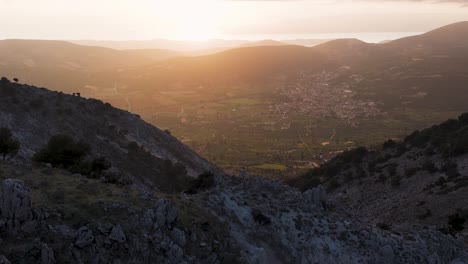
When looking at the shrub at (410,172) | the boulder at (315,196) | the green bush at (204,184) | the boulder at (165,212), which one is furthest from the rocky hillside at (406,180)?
the boulder at (165,212)

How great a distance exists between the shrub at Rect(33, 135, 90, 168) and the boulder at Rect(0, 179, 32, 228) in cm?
1789

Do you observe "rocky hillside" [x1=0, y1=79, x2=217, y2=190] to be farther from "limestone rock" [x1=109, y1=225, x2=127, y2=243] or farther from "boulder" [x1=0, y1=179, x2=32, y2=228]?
"limestone rock" [x1=109, y1=225, x2=127, y2=243]

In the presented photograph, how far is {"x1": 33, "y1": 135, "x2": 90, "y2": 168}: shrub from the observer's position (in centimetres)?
3669

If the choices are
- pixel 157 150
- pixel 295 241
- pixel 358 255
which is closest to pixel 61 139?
pixel 295 241

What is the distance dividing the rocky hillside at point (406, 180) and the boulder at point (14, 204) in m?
31.7

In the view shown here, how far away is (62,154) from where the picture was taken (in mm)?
37375

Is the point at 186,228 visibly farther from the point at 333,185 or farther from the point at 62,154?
the point at 333,185

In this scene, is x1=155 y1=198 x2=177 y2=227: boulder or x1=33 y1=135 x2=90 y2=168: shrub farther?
x1=33 y1=135 x2=90 y2=168: shrub

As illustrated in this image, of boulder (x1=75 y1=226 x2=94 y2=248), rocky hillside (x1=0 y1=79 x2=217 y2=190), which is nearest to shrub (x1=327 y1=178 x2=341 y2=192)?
rocky hillside (x1=0 y1=79 x2=217 y2=190)

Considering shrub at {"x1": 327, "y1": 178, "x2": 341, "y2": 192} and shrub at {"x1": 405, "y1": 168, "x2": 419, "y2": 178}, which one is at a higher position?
shrub at {"x1": 405, "y1": 168, "x2": 419, "y2": 178}

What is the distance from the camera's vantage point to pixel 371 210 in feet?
164

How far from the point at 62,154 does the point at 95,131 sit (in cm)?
3505

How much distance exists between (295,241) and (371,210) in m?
26.5

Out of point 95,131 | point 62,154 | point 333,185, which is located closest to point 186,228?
point 62,154
